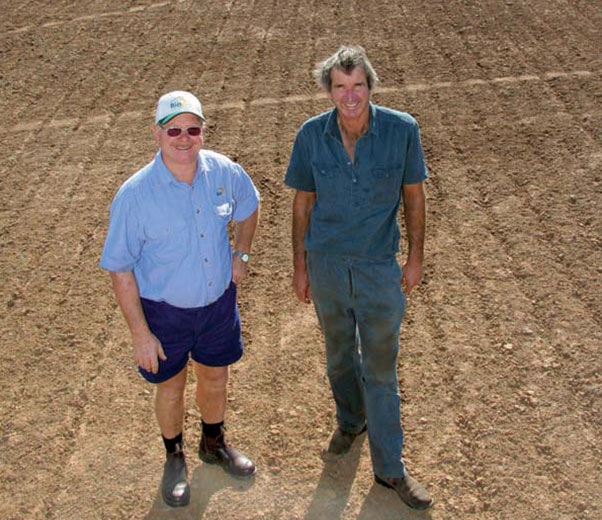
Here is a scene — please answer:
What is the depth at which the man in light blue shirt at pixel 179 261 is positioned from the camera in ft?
10.1

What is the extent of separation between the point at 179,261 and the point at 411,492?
1.47 meters

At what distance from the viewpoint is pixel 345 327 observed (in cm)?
342

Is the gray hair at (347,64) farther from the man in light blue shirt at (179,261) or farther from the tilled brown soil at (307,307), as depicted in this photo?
the tilled brown soil at (307,307)

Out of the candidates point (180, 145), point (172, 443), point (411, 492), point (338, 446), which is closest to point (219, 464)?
point (172, 443)

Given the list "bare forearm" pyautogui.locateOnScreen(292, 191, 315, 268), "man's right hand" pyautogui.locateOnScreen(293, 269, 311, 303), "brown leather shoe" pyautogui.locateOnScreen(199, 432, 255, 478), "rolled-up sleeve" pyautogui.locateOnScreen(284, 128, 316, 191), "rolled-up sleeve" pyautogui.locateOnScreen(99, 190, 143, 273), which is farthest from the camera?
"brown leather shoe" pyautogui.locateOnScreen(199, 432, 255, 478)

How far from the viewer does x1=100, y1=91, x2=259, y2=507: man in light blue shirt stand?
3072 mm

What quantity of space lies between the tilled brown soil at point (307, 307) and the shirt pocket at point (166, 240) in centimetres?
120

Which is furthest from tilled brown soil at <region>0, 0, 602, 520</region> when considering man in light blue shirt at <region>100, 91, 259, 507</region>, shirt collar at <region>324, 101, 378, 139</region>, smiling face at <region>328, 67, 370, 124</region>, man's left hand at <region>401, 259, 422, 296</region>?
smiling face at <region>328, 67, 370, 124</region>

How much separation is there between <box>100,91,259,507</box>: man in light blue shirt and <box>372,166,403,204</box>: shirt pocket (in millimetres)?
561

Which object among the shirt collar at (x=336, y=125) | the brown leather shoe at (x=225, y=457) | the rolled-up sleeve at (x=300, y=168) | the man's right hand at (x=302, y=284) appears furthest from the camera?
the brown leather shoe at (x=225, y=457)

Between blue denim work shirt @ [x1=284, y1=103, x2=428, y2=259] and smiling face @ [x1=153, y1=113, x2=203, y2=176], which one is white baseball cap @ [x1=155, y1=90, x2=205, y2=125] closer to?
smiling face @ [x1=153, y1=113, x2=203, y2=176]

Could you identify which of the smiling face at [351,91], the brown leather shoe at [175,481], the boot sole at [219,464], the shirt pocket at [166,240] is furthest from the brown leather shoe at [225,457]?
the smiling face at [351,91]

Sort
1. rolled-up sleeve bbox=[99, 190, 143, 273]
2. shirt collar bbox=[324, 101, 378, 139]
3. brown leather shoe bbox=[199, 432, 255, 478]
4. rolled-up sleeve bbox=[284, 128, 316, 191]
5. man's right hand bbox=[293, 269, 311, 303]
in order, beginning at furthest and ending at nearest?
brown leather shoe bbox=[199, 432, 255, 478] → man's right hand bbox=[293, 269, 311, 303] → rolled-up sleeve bbox=[284, 128, 316, 191] → shirt collar bbox=[324, 101, 378, 139] → rolled-up sleeve bbox=[99, 190, 143, 273]

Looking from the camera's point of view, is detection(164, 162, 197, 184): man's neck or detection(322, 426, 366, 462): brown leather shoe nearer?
detection(164, 162, 197, 184): man's neck
